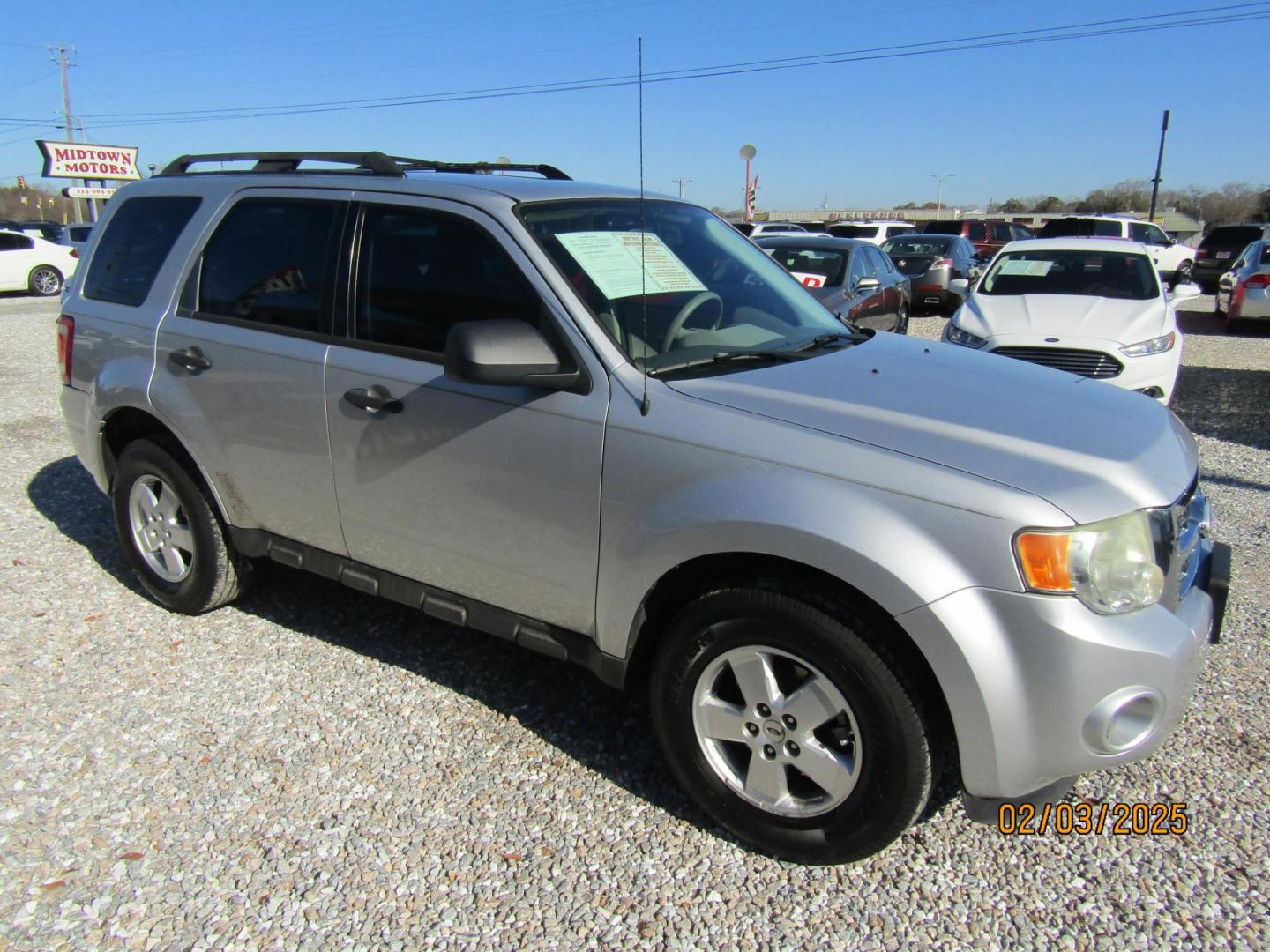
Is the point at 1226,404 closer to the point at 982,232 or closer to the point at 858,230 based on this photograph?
the point at 858,230

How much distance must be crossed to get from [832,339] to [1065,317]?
5.27 metres

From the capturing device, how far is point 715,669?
8.61ft

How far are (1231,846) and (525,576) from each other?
2266mm

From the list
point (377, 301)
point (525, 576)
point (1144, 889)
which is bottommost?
point (1144, 889)

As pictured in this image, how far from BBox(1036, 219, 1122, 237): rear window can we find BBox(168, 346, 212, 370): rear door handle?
824 inches

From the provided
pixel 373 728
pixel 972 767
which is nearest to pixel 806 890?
pixel 972 767

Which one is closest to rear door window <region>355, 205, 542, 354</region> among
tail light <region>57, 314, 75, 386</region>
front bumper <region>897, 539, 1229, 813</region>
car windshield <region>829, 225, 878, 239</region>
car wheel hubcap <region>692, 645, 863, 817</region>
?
car wheel hubcap <region>692, 645, 863, 817</region>

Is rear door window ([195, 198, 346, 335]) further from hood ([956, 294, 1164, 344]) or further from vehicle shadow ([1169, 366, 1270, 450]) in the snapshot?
vehicle shadow ([1169, 366, 1270, 450])

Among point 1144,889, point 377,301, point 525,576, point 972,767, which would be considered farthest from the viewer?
point 377,301

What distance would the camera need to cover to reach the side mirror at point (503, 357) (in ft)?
8.47

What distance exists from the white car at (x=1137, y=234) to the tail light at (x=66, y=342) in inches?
828

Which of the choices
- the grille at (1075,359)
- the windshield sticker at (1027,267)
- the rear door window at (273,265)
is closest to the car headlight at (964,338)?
the grille at (1075,359)

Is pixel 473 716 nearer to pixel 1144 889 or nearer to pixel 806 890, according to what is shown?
pixel 806 890
